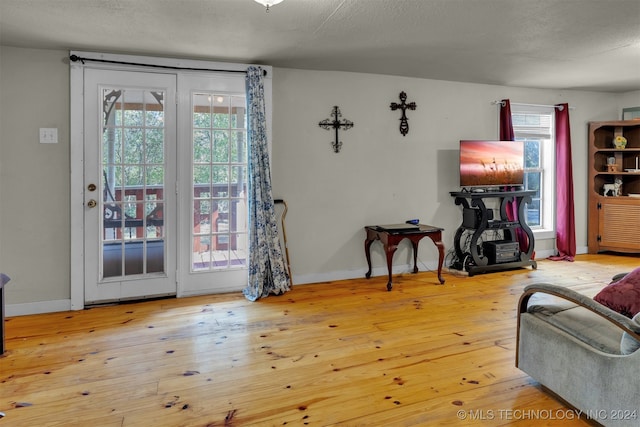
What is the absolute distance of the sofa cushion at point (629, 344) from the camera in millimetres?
1662

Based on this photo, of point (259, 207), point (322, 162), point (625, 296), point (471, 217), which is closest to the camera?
point (625, 296)

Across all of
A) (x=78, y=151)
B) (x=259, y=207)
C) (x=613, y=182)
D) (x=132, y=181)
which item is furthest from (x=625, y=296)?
(x=613, y=182)

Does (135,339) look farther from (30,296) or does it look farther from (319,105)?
(319,105)

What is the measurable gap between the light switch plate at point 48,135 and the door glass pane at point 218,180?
1.15 meters

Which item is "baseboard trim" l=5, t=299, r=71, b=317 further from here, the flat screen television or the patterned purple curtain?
the flat screen television

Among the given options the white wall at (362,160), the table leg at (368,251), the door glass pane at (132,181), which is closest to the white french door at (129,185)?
the door glass pane at (132,181)

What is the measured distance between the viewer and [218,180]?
404 cm

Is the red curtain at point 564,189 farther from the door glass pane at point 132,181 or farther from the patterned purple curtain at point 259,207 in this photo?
the door glass pane at point 132,181

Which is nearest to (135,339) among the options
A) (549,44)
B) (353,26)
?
(353,26)

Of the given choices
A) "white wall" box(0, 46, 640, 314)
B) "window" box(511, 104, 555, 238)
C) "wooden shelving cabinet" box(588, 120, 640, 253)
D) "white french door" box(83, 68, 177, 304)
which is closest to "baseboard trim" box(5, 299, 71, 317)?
"white wall" box(0, 46, 640, 314)

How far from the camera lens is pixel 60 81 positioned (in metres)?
3.52

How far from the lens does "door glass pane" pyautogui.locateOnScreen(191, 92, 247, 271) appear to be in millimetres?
3957

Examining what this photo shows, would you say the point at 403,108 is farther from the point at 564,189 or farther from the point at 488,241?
the point at 564,189

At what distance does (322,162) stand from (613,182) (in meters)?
4.63
